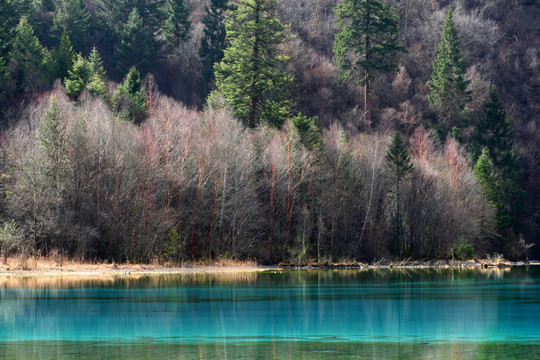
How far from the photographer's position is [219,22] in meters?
106

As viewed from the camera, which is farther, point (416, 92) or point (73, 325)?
point (416, 92)

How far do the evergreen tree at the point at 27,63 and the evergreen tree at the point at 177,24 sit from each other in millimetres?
26391

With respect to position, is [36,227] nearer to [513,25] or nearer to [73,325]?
[73,325]

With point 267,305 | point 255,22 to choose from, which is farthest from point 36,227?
point 255,22

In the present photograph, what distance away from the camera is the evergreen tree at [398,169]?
71.5 metres

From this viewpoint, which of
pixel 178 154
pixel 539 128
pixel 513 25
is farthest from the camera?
pixel 513 25

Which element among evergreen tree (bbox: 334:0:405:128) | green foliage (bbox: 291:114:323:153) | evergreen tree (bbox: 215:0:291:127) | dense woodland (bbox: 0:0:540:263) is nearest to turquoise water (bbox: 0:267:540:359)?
dense woodland (bbox: 0:0:540:263)

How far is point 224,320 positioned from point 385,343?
24.4 feet

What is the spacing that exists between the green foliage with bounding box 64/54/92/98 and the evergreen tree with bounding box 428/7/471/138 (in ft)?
139

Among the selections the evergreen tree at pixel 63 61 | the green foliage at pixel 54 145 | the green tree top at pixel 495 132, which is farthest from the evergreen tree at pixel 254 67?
the green tree top at pixel 495 132

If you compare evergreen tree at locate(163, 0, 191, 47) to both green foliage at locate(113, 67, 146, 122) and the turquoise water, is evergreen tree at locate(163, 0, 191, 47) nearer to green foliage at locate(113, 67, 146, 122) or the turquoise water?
green foliage at locate(113, 67, 146, 122)

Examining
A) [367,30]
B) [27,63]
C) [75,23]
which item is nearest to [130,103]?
[27,63]

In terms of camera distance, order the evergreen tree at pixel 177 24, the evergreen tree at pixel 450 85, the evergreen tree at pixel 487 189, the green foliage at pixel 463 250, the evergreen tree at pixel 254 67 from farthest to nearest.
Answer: the evergreen tree at pixel 177 24 → the evergreen tree at pixel 450 85 → the evergreen tree at pixel 487 189 → the evergreen tree at pixel 254 67 → the green foliage at pixel 463 250

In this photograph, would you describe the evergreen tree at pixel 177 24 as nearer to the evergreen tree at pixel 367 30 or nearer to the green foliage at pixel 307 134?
the evergreen tree at pixel 367 30
